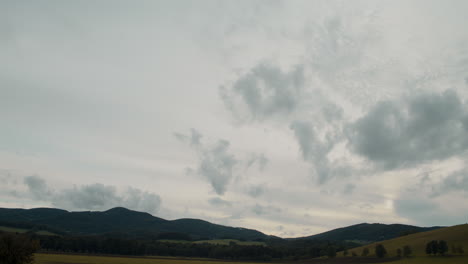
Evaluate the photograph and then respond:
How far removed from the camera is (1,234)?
6519cm

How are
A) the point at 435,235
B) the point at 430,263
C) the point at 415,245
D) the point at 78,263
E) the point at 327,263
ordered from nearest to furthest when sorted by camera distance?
the point at 78,263, the point at 430,263, the point at 327,263, the point at 415,245, the point at 435,235

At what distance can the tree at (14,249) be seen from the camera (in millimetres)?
62594

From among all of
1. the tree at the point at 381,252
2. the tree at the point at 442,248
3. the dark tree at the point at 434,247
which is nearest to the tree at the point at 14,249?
the tree at the point at 381,252

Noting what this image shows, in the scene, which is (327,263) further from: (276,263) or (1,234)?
(1,234)

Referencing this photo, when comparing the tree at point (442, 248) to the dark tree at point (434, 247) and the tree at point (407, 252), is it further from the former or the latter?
the tree at point (407, 252)

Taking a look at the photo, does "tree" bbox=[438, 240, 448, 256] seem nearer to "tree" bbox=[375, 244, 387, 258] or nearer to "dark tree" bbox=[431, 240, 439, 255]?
"dark tree" bbox=[431, 240, 439, 255]

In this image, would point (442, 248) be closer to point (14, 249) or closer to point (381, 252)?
point (381, 252)

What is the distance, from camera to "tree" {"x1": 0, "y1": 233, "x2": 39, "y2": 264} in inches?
2464

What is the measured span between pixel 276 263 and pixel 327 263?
1321 inches

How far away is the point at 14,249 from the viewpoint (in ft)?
208

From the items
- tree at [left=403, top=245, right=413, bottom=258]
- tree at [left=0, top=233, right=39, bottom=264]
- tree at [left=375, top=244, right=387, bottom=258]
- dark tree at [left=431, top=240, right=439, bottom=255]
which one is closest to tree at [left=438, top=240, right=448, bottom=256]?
dark tree at [left=431, top=240, right=439, bottom=255]

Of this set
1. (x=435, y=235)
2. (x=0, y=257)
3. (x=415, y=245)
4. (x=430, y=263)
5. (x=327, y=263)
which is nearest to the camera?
(x=0, y=257)

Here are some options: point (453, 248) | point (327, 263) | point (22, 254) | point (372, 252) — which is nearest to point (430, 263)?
point (453, 248)

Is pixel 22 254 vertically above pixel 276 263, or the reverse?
pixel 22 254
